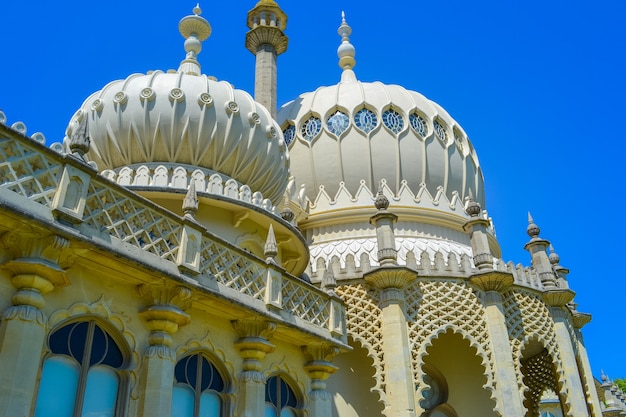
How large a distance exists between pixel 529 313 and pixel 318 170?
853 cm

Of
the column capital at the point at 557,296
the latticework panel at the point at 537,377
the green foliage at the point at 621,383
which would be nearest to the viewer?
the column capital at the point at 557,296

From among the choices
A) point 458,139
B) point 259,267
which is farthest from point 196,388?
point 458,139

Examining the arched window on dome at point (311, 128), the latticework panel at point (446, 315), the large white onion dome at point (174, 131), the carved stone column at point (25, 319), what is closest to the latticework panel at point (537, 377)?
the latticework panel at point (446, 315)

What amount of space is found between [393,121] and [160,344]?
15510 millimetres

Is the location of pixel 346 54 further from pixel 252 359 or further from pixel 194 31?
pixel 252 359

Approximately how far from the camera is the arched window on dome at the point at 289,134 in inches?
854

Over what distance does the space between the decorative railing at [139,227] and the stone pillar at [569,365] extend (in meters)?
9.35

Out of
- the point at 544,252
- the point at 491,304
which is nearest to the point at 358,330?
the point at 491,304

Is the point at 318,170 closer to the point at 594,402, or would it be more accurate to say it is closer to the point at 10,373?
the point at 594,402

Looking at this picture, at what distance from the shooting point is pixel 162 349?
7.44 meters

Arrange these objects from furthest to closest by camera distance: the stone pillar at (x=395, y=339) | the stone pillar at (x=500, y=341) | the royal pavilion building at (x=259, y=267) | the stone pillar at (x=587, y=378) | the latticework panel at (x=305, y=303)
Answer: the stone pillar at (x=587, y=378)
the stone pillar at (x=500, y=341)
the stone pillar at (x=395, y=339)
the latticework panel at (x=305, y=303)
the royal pavilion building at (x=259, y=267)

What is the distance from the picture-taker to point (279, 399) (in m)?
9.58

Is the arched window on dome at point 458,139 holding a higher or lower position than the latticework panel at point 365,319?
higher

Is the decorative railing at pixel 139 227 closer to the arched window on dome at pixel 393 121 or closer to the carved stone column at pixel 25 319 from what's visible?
the carved stone column at pixel 25 319
